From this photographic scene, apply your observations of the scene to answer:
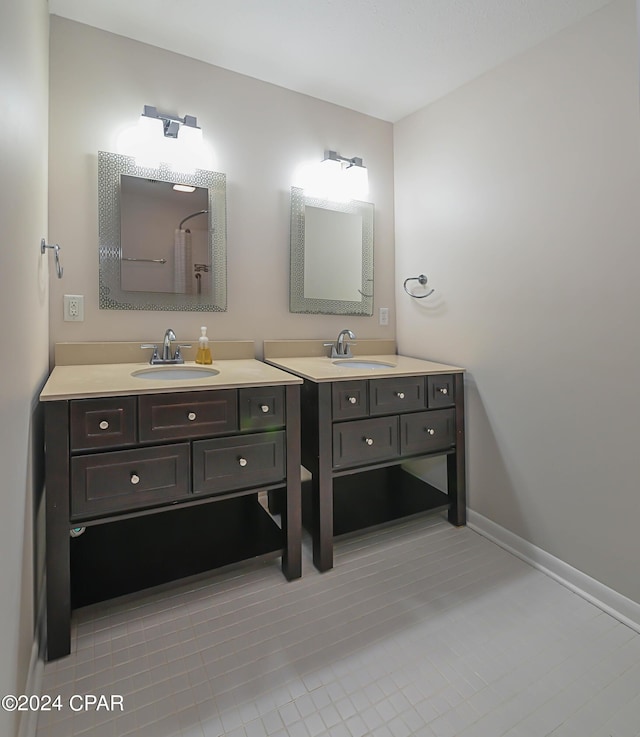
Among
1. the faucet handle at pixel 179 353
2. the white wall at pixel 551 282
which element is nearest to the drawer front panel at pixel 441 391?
the white wall at pixel 551 282

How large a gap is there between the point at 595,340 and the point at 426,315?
905 millimetres

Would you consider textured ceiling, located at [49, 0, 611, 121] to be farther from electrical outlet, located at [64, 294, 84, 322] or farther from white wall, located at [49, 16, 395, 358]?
electrical outlet, located at [64, 294, 84, 322]

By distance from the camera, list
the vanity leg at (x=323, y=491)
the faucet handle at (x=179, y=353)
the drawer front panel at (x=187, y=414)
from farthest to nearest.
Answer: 1. the faucet handle at (x=179, y=353)
2. the vanity leg at (x=323, y=491)
3. the drawer front panel at (x=187, y=414)

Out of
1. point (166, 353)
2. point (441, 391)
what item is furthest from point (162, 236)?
point (441, 391)

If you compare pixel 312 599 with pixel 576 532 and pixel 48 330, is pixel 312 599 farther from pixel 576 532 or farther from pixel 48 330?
pixel 48 330

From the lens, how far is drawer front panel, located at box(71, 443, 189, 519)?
1.20 m

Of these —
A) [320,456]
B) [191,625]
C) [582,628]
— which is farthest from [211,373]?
[582,628]

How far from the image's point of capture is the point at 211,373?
5.47ft

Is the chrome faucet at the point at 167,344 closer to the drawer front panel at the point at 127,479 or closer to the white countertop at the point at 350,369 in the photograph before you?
the white countertop at the point at 350,369

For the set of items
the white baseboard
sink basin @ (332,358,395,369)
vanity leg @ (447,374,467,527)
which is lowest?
the white baseboard

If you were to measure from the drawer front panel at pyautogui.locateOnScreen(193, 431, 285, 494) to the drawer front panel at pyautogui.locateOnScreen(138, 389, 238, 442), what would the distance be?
0.05 m

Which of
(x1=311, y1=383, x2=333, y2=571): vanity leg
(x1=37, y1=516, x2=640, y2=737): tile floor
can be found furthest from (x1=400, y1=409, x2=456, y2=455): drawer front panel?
(x1=37, y1=516, x2=640, y2=737): tile floor

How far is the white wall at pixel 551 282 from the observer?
4.48 ft

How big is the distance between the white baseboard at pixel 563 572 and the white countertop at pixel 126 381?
1201 millimetres
